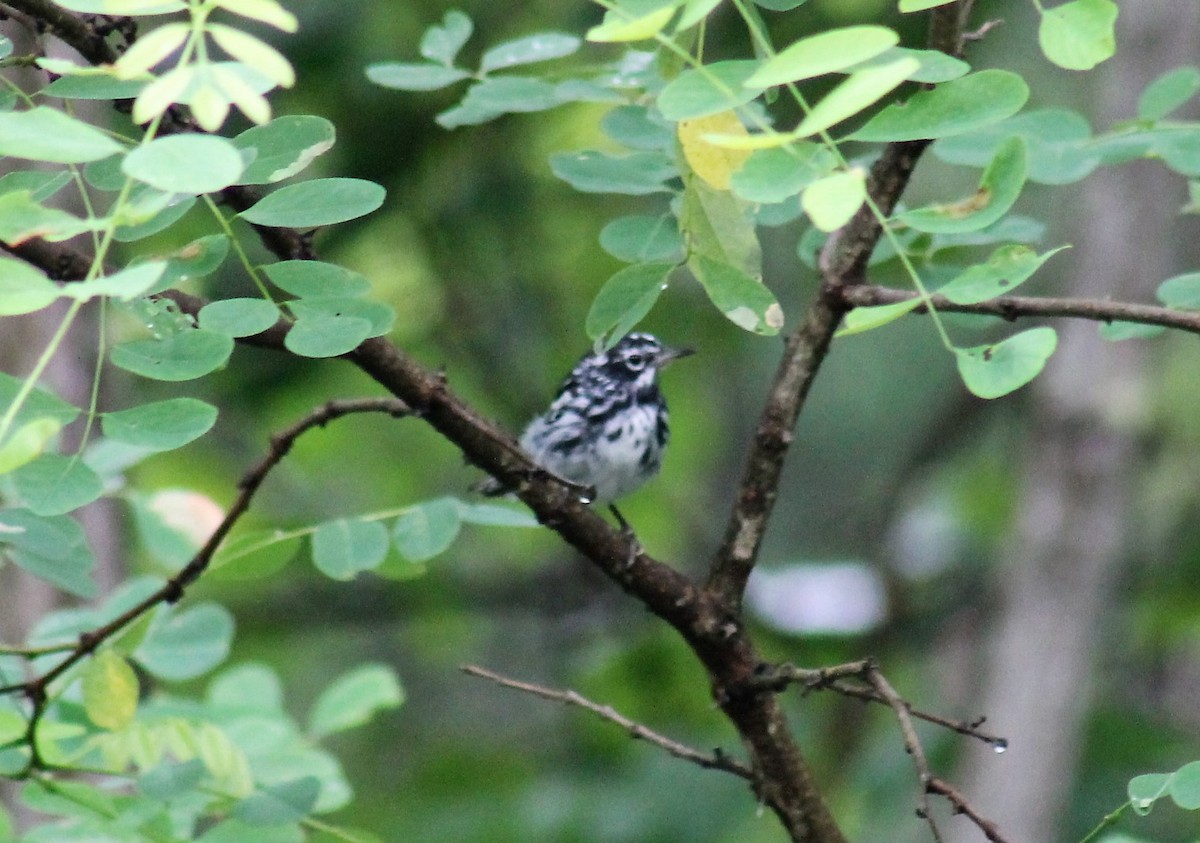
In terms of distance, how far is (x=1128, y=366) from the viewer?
205 inches

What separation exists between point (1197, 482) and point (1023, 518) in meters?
2.26

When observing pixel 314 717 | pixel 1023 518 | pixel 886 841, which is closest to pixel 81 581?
pixel 314 717

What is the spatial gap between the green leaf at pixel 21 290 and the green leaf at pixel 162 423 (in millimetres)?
475

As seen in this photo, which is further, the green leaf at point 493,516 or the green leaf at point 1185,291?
the green leaf at point 493,516

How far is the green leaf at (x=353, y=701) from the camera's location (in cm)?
352

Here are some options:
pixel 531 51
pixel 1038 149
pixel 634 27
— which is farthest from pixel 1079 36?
pixel 531 51

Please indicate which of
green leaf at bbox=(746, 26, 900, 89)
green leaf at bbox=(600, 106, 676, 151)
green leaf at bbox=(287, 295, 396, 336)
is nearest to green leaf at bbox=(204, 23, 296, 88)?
green leaf at bbox=(746, 26, 900, 89)

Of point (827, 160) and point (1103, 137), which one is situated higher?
point (827, 160)

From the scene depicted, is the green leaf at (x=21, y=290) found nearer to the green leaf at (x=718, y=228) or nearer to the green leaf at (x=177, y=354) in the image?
the green leaf at (x=177, y=354)

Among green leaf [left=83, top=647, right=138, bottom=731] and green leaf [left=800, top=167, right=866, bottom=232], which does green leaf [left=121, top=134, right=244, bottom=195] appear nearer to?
green leaf [left=800, top=167, right=866, bottom=232]

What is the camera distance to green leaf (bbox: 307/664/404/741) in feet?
11.6

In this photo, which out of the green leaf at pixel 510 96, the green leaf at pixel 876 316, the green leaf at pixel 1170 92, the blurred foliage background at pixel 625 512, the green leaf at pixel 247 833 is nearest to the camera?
the green leaf at pixel 876 316

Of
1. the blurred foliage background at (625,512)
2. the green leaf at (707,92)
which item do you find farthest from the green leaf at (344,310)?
the blurred foliage background at (625,512)

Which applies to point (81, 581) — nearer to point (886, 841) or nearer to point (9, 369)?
point (9, 369)
